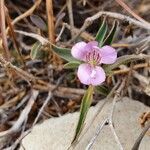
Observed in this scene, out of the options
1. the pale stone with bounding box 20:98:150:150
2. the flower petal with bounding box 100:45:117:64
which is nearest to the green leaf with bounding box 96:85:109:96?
the pale stone with bounding box 20:98:150:150

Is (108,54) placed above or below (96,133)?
above

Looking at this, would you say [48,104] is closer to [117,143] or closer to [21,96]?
[21,96]

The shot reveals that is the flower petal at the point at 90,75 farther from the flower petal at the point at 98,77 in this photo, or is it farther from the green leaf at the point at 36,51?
the green leaf at the point at 36,51

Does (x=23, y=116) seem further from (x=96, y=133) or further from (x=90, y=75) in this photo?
(x=90, y=75)

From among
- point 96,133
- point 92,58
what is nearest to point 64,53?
point 92,58

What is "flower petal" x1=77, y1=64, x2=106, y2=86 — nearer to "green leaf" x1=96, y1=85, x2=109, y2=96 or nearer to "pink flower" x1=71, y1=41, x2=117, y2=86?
"pink flower" x1=71, y1=41, x2=117, y2=86

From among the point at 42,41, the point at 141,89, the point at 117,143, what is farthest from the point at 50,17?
the point at 117,143
